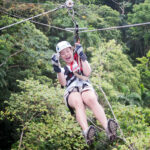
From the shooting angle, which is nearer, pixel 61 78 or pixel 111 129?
pixel 111 129

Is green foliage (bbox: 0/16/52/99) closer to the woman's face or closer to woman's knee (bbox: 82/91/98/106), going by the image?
the woman's face

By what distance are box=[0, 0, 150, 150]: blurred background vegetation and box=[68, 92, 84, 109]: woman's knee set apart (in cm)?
221

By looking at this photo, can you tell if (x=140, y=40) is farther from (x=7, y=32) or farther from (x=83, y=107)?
→ (x=83, y=107)

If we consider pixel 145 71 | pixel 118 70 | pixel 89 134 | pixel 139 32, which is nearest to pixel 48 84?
pixel 118 70

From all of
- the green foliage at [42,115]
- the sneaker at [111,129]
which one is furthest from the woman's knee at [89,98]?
the green foliage at [42,115]

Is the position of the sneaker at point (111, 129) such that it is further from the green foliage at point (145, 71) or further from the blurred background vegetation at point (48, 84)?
the green foliage at point (145, 71)

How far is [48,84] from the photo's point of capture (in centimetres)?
845

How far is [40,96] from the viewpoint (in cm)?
693

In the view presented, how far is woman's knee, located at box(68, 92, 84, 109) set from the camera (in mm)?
3176

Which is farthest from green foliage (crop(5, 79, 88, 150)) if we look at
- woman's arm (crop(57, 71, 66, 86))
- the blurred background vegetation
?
woman's arm (crop(57, 71, 66, 86))

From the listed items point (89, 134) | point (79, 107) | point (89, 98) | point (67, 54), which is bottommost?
point (89, 134)

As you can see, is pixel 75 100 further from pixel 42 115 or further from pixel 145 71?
pixel 145 71

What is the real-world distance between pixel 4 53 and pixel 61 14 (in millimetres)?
3597

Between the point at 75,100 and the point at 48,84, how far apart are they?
210 inches
